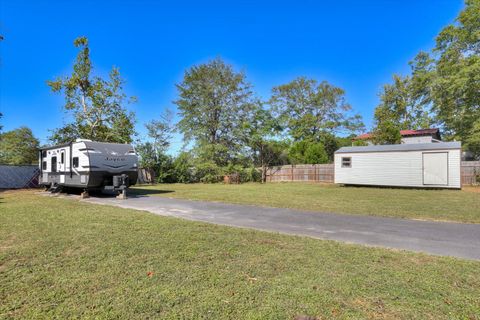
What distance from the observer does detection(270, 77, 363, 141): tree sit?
3394cm

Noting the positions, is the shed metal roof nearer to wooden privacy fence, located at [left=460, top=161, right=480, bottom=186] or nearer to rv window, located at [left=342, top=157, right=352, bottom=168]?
rv window, located at [left=342, top=157, right=352, bottom=168]

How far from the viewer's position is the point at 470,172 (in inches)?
709

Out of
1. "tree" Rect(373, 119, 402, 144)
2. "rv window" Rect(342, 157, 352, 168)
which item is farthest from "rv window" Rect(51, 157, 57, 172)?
"tree" Rect(373, 119, 402, 144)

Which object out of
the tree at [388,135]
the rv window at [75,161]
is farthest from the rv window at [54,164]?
the tree at [388,135]

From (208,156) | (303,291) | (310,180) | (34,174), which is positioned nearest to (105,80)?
(34,174)

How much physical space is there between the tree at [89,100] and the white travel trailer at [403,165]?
16000 millimetres

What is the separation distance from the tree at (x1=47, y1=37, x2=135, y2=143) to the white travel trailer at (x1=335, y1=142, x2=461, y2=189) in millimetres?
16000

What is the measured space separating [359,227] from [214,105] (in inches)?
889

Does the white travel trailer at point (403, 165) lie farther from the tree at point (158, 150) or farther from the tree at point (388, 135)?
the tree at point (158, 150)

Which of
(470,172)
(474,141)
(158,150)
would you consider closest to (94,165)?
(158,150)

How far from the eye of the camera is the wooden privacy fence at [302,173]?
22969 millimetres

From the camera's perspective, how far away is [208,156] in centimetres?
2623

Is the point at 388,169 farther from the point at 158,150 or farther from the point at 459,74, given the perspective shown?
the point at 158,150

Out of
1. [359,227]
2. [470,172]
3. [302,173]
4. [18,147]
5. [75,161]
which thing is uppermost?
[18,147]
